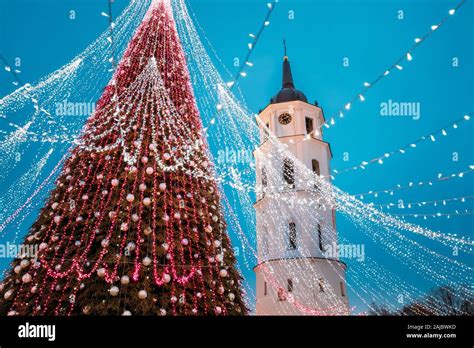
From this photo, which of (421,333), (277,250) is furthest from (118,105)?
(277,250)

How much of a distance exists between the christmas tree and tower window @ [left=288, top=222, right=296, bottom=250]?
14.6 metres

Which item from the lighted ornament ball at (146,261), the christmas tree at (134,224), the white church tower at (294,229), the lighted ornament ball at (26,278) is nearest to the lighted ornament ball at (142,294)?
the christmas tree at (134,224)

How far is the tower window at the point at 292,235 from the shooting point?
20.4 m

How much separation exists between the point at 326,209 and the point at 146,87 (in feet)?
54.3

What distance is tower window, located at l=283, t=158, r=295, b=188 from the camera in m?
22.1

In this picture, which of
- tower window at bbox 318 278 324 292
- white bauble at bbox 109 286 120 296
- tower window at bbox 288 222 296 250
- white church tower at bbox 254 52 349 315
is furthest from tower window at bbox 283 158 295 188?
white bauble at bbox 109 286 120 296

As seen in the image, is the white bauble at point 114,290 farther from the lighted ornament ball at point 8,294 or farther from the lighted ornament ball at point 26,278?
the lighted ornament ball at point 8,294

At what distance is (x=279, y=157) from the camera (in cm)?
2300

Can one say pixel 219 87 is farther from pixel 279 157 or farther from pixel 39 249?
pixel 279 157

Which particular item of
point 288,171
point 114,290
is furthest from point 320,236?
point 114,290

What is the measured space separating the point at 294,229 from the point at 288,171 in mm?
3484

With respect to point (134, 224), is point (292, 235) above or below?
above

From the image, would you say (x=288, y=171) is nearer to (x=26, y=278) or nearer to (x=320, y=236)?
(x=320, y=236)

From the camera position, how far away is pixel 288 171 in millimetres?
22406
